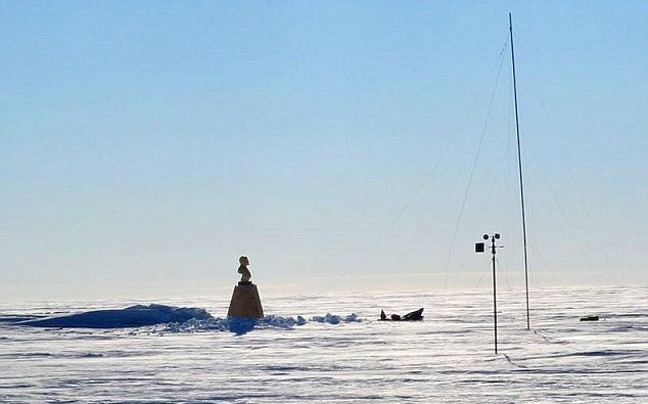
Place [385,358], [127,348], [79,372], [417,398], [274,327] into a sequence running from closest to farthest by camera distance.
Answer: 1. [417,398]
2. [79,372]
3. [385,358]
4. [127,348]
5. [274,327]

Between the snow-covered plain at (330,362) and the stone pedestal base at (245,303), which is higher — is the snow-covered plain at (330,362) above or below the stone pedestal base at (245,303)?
below

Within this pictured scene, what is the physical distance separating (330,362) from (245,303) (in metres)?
11.8

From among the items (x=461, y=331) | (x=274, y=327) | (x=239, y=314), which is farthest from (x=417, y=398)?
(x=239, y=314)

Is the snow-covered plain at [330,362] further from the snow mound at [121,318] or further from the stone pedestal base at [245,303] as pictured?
the snow mound at [121,318]

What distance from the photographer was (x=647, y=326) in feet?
84.8

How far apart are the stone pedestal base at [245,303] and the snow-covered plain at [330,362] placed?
919 millimetres

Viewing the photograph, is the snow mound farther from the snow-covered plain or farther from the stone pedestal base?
the snow-covered plain

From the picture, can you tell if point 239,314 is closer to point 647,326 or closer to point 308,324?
point 308,324

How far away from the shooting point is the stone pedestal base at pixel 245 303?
30.5 meters

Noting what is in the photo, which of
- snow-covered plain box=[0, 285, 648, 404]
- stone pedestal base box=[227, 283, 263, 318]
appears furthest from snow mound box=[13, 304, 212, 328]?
snow-covered plain box=[0, 285, 648, 404]

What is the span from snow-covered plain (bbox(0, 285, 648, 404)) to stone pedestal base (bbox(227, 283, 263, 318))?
3.01 feet

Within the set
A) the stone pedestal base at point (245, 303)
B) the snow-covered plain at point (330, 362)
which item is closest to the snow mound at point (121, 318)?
the stone pedestal base at point (245, 303)

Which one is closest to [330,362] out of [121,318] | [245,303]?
[245,303]

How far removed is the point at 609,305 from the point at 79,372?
23.9m
